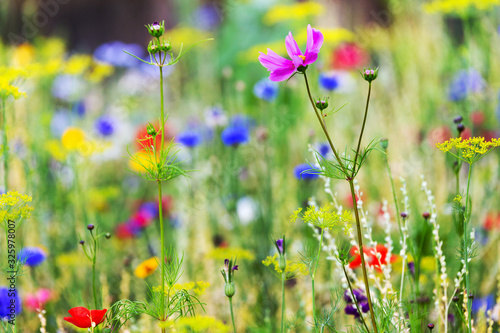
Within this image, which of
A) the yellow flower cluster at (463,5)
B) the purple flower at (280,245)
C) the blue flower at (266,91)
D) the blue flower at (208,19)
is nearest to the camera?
the purple flower at (280,245)

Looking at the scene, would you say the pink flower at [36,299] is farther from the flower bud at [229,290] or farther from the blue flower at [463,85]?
the blue flower at [463,85]

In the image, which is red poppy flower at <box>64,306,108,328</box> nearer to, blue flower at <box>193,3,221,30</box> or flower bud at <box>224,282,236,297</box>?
flower bud at <box>224,282,236,297</box>

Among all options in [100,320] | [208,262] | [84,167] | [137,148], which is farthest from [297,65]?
[137,148]

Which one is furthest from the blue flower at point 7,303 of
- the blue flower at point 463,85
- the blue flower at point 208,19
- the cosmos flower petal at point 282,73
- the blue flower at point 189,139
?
the blue flower at point 208,19

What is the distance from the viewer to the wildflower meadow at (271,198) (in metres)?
0.81

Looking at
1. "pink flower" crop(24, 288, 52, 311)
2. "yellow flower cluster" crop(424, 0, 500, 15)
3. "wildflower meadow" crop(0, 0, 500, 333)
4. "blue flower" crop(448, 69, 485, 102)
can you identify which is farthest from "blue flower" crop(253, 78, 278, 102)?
"pink flower" crop(24, 288, 52, 311)

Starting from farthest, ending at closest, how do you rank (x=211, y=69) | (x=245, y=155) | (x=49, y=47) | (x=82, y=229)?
(x=211, y=69) < (x=49, y=47) < (x=245, y=155) < (x=82, y=229)

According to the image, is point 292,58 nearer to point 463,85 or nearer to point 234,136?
point 234,136

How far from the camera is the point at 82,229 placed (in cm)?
165

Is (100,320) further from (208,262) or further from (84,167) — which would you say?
(84,167)

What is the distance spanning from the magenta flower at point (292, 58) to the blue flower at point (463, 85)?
4.33ft

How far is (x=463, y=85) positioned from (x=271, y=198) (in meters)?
0.98

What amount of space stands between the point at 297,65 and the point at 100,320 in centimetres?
47

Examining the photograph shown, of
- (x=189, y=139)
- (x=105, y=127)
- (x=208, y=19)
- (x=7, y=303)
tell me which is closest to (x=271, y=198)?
(x=189, y=139)
